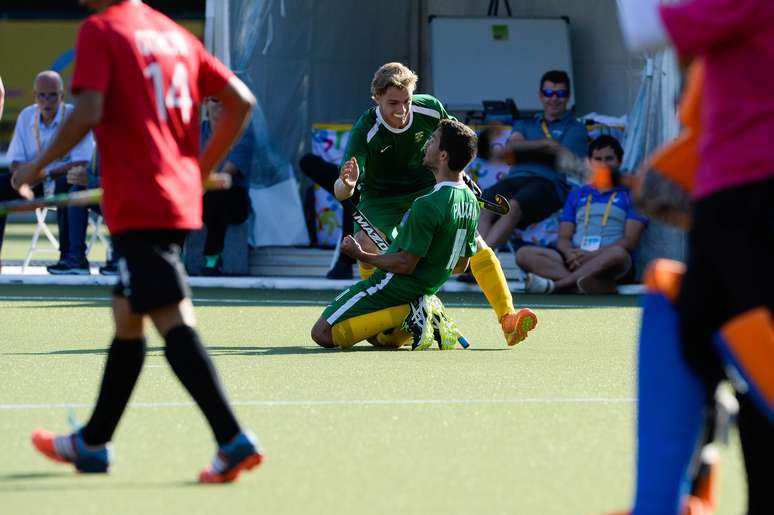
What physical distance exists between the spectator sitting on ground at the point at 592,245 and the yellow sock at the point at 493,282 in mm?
3887

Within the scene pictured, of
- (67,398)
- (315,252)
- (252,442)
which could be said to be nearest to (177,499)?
(252,442)

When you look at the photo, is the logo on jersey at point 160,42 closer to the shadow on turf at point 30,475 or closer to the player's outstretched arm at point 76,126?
the player's outstretched arm at point 76,126

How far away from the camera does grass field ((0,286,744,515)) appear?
4.46 m

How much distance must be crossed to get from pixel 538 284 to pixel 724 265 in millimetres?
9362

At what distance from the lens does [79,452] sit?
4809 millimetres

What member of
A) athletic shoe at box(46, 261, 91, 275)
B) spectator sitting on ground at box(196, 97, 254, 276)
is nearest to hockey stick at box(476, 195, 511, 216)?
spectator sitting on ground at box(196, 97, 254, 276)

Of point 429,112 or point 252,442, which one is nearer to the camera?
point 252,442

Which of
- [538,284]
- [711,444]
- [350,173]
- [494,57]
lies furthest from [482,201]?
[494,57]

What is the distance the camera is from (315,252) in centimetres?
1424

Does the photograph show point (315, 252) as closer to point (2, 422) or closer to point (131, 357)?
point (2, 422)

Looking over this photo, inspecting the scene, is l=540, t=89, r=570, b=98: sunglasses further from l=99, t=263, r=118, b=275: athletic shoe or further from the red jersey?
the red jersey

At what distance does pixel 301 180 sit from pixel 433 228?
6831 mm

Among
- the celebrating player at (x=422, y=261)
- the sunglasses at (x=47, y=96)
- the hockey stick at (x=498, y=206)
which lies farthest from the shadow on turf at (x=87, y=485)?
the sunglasses at (x=47, y=96)

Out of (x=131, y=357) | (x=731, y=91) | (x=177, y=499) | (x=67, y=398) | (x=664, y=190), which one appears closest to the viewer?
(x=731, y=91)
